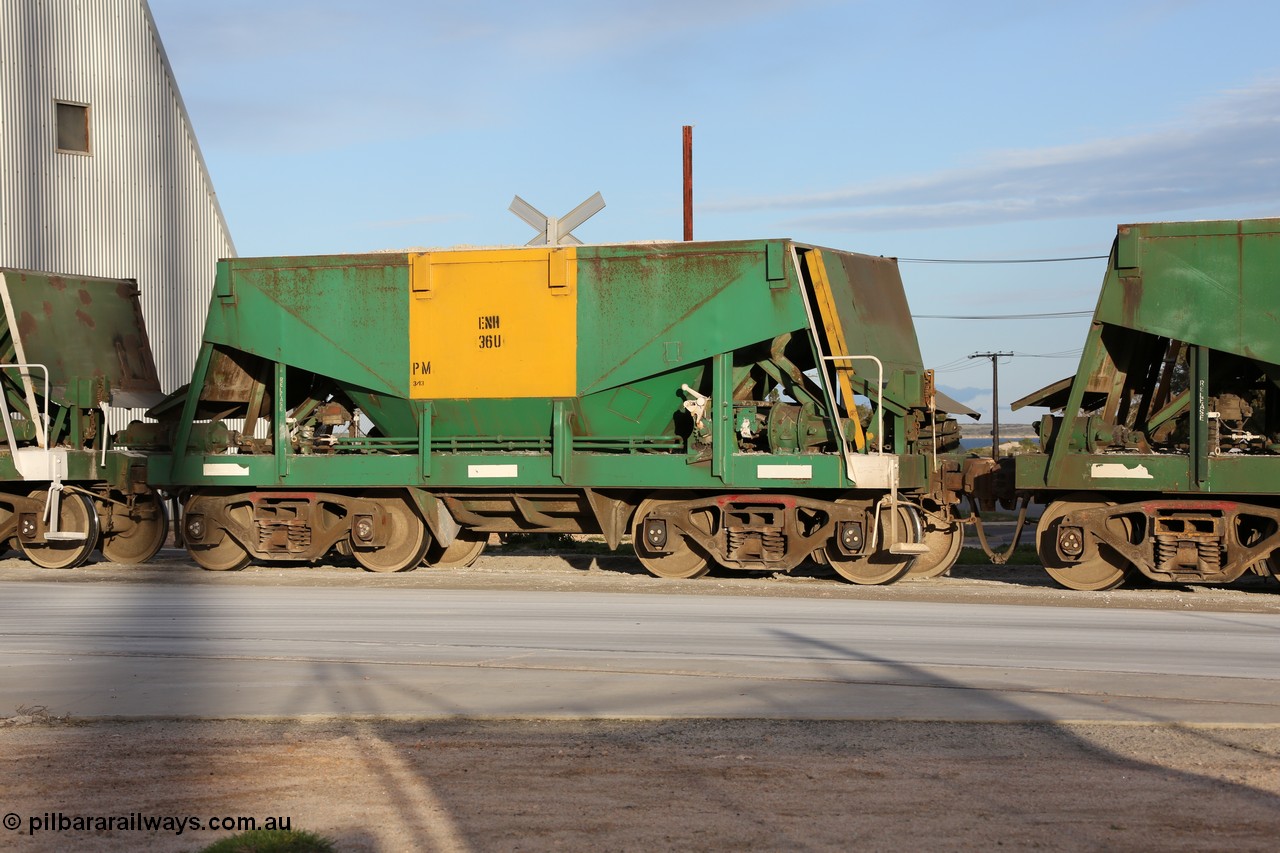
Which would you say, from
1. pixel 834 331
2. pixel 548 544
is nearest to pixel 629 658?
pixel 834 331

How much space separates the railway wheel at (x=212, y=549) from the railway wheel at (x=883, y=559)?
7.49 metres

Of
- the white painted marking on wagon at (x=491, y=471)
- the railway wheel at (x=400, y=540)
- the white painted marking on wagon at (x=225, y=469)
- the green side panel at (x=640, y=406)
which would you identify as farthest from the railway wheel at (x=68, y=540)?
the green side panel at (x=640, y=406)

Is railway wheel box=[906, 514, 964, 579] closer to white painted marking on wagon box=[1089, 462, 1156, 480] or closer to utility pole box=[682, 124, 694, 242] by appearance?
white painted marking on wagon box=[1089, 462, 1156, 480]

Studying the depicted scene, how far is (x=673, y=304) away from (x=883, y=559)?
3.78m

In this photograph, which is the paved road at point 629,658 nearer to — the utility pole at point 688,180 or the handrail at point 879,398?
the handrail at point 879,398

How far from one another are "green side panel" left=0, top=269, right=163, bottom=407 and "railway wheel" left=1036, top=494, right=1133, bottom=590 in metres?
12.3

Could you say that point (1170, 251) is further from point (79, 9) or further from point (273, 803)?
point (79, 9)

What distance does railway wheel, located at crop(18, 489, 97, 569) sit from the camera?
1936 centimetres

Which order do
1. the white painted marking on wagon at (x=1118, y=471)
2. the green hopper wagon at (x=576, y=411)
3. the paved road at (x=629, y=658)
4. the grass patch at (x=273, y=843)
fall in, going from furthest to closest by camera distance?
the green hopper wagon at (x=576, y=411) → the white painted marking on wagon at (x=1118, y=471) → the paved road at (x=629, y=658) → the grass patch at (x=273, y=843)

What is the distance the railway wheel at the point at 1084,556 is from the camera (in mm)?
16125

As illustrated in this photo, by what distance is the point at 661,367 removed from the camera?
57.0 ft

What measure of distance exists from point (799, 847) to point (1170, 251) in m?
11.3

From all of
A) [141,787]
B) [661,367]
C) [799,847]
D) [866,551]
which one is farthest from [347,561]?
[799,847]

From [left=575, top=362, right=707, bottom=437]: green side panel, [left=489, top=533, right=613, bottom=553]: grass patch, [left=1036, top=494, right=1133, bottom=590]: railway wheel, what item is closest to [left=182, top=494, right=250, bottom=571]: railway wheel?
[left=489, top=533, right=613, bottom=553]: grass patch
